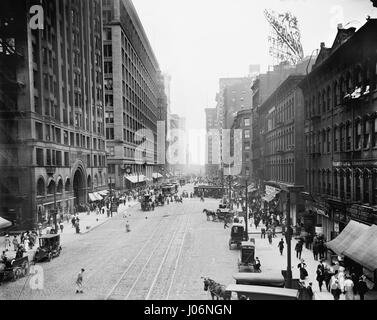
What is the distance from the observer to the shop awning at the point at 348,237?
21.4 meters

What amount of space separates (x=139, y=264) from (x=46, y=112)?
28.6 m

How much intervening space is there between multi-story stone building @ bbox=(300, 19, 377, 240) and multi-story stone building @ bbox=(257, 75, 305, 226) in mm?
3992

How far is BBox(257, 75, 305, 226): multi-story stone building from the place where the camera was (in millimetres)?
41188

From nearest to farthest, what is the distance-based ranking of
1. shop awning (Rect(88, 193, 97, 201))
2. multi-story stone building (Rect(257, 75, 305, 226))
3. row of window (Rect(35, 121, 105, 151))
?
multi-story stone building (Rect(257, 75, 305, 226)) → row of window (Rect(35, 121, 105, 151)) → shop awning (Rect(88, 193, 97, 201))

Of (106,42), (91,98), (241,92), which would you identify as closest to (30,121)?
(91,98)

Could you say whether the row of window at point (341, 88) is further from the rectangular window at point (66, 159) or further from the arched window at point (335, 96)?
the rectangular window at point (66, 159)

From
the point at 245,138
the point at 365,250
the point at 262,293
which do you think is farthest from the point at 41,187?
the point at 245,138

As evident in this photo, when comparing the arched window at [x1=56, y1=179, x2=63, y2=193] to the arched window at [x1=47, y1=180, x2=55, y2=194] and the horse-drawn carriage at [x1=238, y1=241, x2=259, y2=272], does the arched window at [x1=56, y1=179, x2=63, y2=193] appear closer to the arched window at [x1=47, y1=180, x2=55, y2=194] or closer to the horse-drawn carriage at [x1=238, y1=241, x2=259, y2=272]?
the arched window at [x1=47, y1=180, x2=55, y2=194]

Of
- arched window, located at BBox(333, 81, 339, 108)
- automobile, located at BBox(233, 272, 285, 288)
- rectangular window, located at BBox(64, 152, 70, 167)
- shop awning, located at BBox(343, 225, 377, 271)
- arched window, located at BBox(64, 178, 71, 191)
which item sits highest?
arched window, located at BBox(333, 81, 339, 108)

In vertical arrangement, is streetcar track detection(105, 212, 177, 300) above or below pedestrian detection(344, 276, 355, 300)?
below

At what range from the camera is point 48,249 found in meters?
26.5

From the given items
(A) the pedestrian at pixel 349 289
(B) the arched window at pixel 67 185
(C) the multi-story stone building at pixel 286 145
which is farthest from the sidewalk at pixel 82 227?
(C) the multi-story stone building at pixel 286 145

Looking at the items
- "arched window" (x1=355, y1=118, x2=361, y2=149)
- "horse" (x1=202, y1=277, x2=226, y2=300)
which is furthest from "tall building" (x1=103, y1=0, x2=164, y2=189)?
"horse" (x1=202, y1=277, x2=226, y2=300)
